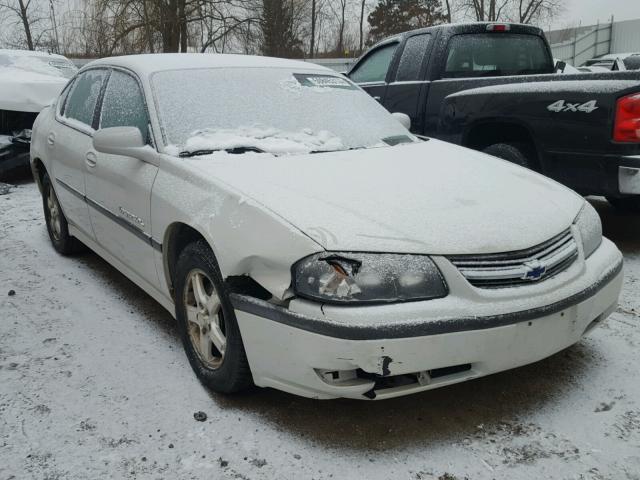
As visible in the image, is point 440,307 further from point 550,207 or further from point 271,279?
point 550,207

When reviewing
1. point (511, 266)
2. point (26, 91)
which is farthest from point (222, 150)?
point (26, 91)

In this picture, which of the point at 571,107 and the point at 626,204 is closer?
the point at 571,107

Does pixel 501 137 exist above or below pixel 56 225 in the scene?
above

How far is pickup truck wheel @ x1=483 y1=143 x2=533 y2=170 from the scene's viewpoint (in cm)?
487

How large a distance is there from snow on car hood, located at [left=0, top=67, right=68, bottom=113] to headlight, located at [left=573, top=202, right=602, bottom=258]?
698cm

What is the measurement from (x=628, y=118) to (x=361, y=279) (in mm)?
2724

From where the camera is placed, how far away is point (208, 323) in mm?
2803

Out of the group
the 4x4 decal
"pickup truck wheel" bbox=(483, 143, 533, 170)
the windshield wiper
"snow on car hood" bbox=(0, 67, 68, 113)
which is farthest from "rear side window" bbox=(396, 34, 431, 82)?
"snow on car hood" bbox=(0, 67, 68, 113)

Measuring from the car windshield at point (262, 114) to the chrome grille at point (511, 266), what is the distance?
3.99 feet

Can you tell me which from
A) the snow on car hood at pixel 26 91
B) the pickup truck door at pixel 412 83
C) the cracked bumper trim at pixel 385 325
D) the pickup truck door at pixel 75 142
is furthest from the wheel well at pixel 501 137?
the snow on car hood at pixel 26 91

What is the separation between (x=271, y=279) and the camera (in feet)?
7.77

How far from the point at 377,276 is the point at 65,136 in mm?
3017

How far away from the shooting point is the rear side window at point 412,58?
19.4ft

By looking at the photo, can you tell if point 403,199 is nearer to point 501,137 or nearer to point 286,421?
point 286,421
